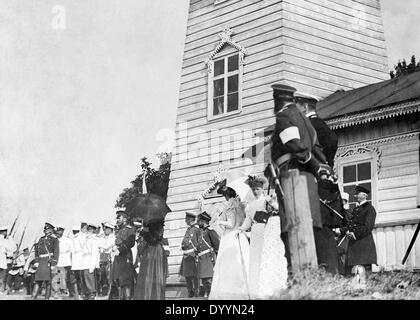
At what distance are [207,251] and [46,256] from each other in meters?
2.55

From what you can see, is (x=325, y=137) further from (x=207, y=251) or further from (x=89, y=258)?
(x=89, y=258)

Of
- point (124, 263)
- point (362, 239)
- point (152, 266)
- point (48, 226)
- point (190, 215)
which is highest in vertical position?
point (190, 215)

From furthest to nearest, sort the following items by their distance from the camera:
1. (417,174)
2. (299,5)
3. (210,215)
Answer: (299,5) < (210,215) < (417,174)

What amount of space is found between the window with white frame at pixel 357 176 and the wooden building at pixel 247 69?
4.26 feet

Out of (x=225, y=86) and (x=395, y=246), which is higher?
(x=225, y=86)

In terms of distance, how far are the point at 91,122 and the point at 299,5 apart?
3565mm

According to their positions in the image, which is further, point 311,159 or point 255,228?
point 255,228

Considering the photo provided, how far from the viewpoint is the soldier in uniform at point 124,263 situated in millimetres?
10805

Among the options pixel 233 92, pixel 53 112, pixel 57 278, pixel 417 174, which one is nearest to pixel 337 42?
pixel 233 92

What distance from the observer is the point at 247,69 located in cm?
1223

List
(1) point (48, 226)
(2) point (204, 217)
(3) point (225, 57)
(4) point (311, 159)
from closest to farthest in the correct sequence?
(4) point (311, 159)
(2) point (204, 217)
(1) point (48, 226)
(3) point (225, 57)

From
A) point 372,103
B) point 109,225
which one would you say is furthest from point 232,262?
point 109,225

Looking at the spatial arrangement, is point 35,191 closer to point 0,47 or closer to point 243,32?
point 0,47

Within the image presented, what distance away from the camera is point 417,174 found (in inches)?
405
